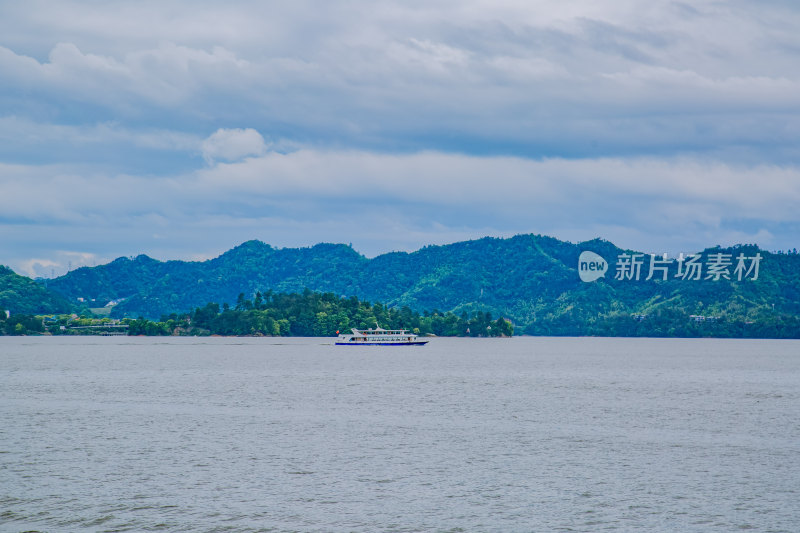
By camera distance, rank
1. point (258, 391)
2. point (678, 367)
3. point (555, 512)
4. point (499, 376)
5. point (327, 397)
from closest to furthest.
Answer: point (555, 512), point (327, 397), point (258, 391), point (499, 376), point (678, 367)

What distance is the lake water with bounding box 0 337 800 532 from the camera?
43000 mm

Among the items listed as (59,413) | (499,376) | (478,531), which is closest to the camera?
(478,531)

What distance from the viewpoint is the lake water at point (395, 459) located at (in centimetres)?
4300

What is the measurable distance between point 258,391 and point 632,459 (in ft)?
214

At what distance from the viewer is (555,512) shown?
44.0 meters

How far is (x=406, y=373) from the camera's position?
15688 centimetres

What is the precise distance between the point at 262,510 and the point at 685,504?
2206cm

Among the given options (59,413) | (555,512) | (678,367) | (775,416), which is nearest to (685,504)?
(555,512)

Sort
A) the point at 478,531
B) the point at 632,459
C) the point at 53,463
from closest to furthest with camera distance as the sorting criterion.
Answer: the point at 478,531
the point at 53,463
the point at 632,459

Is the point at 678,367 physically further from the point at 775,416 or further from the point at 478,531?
the point at 478,531

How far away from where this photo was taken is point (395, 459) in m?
59.5

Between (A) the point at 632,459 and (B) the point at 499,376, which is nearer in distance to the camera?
(A) the point at 632,459

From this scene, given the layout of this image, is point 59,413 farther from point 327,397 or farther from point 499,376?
point 499,376

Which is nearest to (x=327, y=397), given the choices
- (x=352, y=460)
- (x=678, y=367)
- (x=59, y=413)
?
(x=59, y=413)
